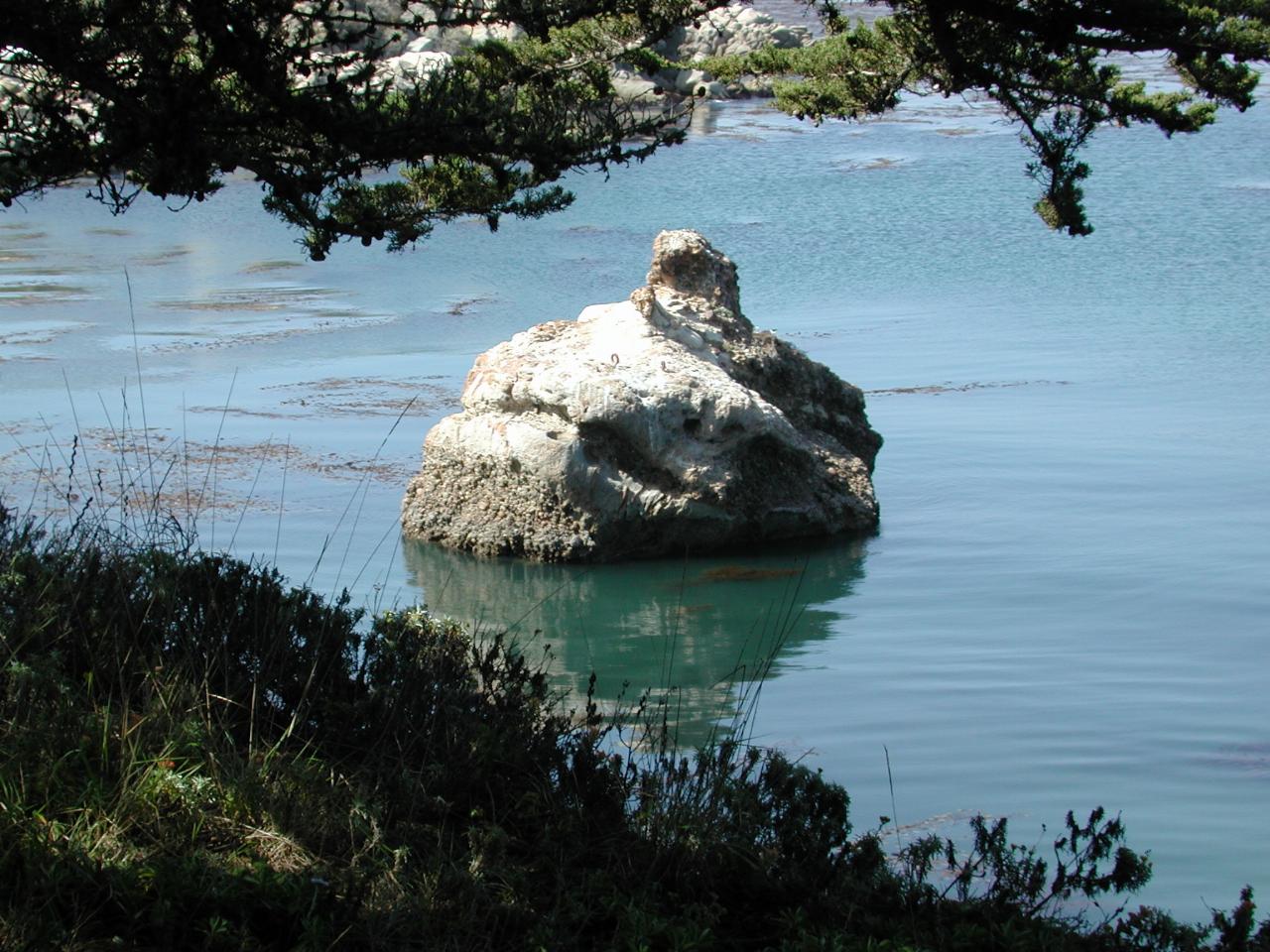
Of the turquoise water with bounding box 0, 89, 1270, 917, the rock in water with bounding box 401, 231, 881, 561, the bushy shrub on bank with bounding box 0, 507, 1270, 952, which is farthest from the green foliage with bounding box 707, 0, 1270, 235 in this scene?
the bushy shrub on bank with bounding box 0, 507, 1270, 952

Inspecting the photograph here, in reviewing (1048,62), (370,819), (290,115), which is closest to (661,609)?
(1048,62)

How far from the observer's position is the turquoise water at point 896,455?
677cm

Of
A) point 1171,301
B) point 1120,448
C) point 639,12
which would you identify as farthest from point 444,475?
point 1171,301

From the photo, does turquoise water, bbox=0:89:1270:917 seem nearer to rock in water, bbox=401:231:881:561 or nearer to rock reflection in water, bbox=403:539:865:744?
rock reflection in water, bbox=403:539:865:744

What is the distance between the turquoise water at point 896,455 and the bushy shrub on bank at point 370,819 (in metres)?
1.23

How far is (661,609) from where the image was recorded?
8570mm

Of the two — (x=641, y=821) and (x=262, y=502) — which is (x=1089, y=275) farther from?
(x=641, y=821)

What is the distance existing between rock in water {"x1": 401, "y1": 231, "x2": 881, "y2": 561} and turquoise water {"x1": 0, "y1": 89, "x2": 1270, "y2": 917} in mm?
234

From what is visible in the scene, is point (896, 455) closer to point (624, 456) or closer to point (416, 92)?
point (624, 456)

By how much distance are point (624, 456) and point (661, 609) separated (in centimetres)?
118

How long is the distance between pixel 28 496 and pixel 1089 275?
14.0m

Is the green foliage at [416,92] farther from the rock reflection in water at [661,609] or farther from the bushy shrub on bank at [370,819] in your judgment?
the rock reflection in water at [661,609]

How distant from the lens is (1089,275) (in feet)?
66.1

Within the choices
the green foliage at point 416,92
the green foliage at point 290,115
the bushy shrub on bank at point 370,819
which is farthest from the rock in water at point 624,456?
the bushy shrub on bank at point 370,819
